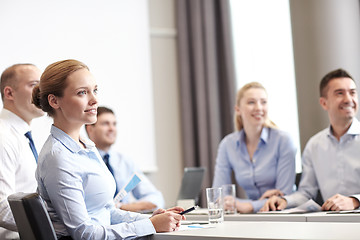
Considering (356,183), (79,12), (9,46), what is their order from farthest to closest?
(79,12) → (9,46) → (356,183)

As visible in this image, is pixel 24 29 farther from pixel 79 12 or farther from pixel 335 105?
pixel 335 105

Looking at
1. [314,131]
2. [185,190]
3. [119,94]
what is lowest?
[185,190]

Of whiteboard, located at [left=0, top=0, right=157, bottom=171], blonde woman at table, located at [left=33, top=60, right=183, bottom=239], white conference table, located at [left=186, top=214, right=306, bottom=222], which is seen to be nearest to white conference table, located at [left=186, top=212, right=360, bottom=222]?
white conference table, located at [left=186, top=214, right=306, bottom=222]

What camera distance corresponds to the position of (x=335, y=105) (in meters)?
3.28

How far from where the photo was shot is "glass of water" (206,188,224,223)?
7.67 ft

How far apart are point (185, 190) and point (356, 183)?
1.13 meters

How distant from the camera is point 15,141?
274cm

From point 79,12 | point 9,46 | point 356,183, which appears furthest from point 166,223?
point 79,12

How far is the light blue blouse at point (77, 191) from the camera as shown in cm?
198

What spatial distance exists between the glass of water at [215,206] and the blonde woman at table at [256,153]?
111 centimetres

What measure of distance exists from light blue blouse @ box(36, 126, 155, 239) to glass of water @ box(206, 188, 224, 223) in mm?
378

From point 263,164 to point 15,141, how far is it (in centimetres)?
172

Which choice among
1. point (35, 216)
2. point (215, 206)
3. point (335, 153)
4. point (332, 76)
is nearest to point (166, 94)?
point (332, 76)

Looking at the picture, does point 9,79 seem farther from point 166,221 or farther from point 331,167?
point 331,167
